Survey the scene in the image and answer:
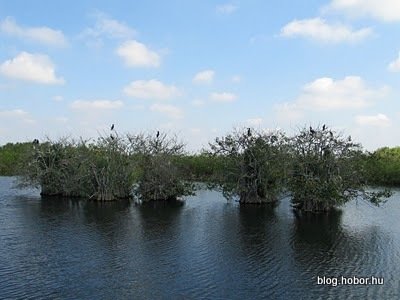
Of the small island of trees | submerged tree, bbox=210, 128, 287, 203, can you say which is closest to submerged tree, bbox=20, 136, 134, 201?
the small island of trees

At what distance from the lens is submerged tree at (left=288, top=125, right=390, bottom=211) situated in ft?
97.5

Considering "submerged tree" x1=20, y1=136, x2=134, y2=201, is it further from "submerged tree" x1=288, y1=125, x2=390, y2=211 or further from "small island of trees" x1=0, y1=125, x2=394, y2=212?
"submerged tree" x1=288, y1=125, x2=390, y2=211

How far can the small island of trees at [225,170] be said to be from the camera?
30266 millimetres

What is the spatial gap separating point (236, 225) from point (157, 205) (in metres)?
10.4

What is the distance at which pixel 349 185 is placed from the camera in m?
30.2

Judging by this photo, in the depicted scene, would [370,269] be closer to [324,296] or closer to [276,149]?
[324,296]

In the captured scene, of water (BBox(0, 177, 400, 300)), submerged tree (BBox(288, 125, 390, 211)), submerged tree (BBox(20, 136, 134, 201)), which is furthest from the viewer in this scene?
submerged tree (BBox(20, 136, 134, 201))

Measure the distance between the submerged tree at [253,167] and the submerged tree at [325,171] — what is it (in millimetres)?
3013

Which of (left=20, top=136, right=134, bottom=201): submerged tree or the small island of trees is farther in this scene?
(left=20, top=136, right=134, bottom=201): submerged tree

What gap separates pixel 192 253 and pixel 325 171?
15.1m

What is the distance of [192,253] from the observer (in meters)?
18.5

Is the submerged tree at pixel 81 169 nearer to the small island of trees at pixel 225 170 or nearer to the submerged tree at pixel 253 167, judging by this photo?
the small island of trees at pixel 225 170

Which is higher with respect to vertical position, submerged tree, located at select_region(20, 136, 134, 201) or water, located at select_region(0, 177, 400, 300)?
submerged tree, located at select_region(20, 136, 134, 201)

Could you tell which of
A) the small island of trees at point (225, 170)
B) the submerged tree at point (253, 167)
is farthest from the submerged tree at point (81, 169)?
the submerged tree at point (253, 167)
